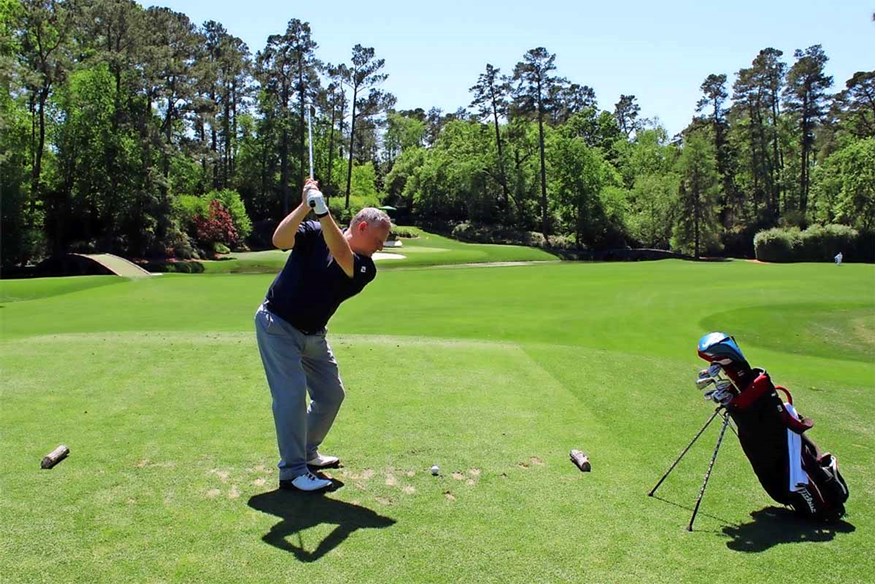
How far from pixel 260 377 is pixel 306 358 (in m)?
2.82

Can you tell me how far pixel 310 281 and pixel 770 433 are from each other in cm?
385

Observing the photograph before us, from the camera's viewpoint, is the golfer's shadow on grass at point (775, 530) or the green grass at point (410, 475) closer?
the green grass at point (410, 475)

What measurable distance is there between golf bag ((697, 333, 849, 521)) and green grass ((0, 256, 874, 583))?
0.22 m

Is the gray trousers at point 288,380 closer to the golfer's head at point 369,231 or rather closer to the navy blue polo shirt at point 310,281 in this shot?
the navy blue polo shirt at point 310,281

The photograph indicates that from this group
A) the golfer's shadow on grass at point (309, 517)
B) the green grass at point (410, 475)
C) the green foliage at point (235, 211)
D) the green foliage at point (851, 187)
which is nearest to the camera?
the green grass at point (410, 475)

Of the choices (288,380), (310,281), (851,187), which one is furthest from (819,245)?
(288,380)

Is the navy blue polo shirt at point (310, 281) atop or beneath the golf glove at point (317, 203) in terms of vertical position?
beneath

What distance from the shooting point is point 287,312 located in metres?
5.57

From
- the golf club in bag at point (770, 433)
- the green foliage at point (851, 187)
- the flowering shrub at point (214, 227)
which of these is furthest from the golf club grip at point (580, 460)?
the green foliage at point (851, 187)

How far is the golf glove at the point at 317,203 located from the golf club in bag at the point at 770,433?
9.98ft

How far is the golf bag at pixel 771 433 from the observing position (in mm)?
5238

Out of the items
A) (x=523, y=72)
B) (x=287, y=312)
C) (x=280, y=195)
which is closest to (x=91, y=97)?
(x=280, y=195)

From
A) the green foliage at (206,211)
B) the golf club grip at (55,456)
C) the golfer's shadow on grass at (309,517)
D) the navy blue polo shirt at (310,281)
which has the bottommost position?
the golfer's shadow on grass at (309,517)

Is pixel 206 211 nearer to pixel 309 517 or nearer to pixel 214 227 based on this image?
pixel 214 227
